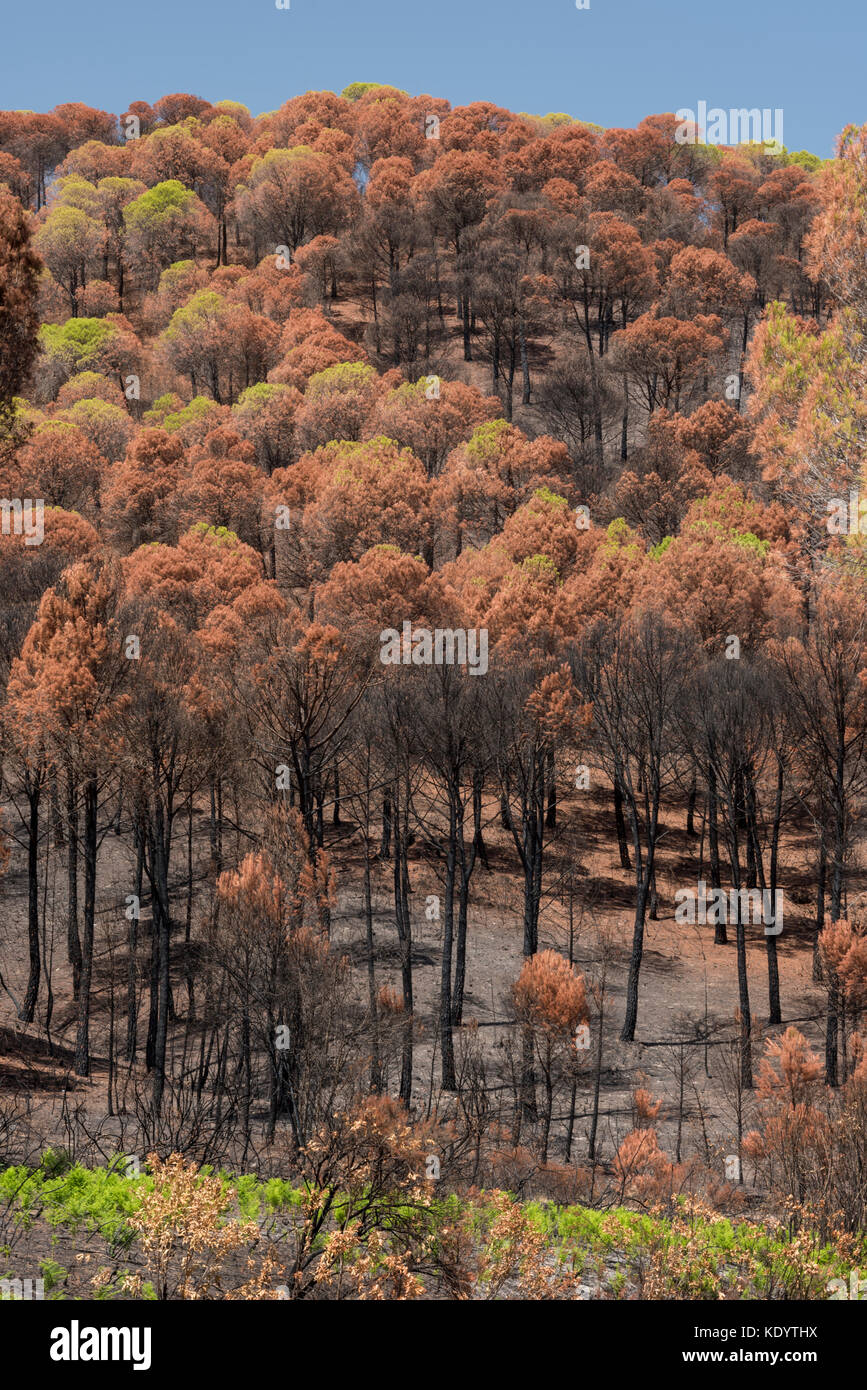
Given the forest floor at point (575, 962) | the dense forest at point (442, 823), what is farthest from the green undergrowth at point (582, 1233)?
the forest floor at point (575, 962)

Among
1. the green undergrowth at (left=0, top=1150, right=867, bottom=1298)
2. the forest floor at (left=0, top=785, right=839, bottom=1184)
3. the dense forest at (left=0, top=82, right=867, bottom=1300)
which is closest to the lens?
the green undergrowth at (left=0, top=1150, right=867, bottom=1298)

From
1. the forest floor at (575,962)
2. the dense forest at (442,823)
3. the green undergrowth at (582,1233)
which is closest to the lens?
the green undergrowth at (582,1233)

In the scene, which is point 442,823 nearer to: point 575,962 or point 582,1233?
point 575,962

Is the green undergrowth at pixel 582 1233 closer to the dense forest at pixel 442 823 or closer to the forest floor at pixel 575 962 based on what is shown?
the dense forest at pixel 442 823

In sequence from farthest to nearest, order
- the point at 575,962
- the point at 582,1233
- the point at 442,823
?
the point at 442,823
the point at 575,962
the point at 582,1233

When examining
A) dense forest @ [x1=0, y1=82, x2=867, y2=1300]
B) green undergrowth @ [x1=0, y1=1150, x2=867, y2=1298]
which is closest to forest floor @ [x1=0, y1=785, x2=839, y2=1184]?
dense forest @ [x1=0, y1=82, x2=867, y2=1300]

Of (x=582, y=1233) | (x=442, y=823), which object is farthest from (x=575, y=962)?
(x=582, y=1233)

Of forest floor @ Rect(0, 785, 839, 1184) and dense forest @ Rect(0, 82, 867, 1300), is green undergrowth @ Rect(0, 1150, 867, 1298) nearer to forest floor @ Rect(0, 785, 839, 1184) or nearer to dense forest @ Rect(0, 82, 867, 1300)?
dense forest @ Rect(0, 82, 867, 1300)
